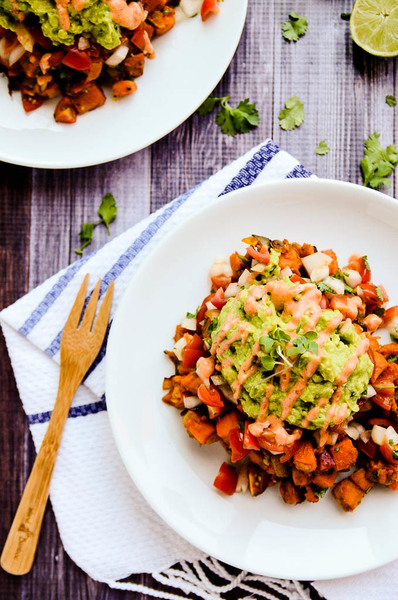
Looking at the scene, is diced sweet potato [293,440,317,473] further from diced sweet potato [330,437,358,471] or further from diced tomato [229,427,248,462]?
diced tomato [229,427,248,462]

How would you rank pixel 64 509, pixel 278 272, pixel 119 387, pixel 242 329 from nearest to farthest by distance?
1. pixel 242 329
2. pixel 278 272
3. pixel 119 387
4. pixel 64 509

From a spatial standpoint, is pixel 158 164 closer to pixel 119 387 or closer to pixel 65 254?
pixel 65 254

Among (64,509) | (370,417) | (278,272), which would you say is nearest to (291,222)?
(278,272)

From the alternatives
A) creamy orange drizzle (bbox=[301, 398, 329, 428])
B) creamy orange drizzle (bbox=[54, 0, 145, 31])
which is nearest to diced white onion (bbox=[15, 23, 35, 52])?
creamy orange drizzle (bbox=[54, 0, 145, 31])

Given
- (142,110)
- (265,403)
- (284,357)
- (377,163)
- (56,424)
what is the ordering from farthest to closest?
(377,163) < (56,424) < (142,110) < (265,403) < (284,357)

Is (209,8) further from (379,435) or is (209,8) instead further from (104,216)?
(379,435)

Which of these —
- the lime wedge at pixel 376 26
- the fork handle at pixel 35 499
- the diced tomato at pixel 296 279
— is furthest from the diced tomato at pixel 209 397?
the lime wedge at pixel 376 26

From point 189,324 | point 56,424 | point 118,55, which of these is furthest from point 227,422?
point 118,55
